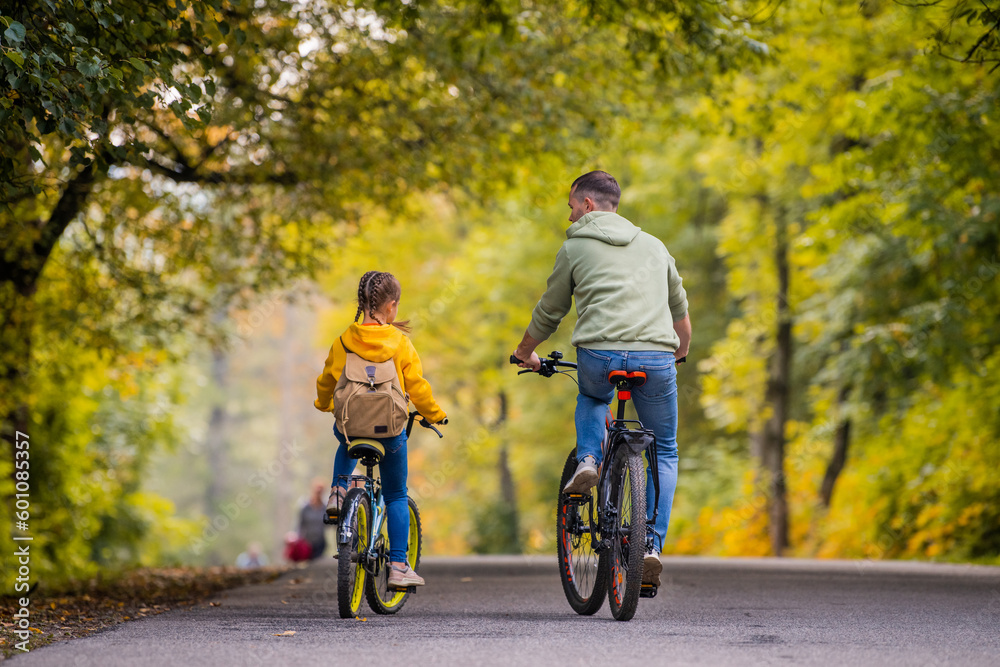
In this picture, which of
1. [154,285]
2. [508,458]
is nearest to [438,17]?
[154,285]

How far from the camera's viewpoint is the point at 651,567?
5613 mm

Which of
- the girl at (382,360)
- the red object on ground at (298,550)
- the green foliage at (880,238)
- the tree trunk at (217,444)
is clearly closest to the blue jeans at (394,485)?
the girl at (382,360)

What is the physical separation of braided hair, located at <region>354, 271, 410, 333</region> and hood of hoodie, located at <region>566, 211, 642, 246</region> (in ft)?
3.22

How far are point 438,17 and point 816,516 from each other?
1340 cm

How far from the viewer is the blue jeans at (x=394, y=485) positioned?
615cm

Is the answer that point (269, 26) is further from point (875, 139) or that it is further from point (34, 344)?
point (875, 139)

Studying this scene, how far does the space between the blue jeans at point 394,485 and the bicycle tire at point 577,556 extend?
33.5 inches

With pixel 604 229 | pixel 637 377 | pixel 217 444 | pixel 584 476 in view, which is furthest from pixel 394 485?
pixel 217 444

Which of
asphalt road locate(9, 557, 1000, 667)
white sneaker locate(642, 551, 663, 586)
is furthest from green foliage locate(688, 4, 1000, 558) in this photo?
white sneaker locate(642, 551, 663, 586)

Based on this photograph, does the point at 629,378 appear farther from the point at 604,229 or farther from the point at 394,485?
the point at 394,485

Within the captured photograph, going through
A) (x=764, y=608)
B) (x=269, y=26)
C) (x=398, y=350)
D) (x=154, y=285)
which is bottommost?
(x=764, y=608)

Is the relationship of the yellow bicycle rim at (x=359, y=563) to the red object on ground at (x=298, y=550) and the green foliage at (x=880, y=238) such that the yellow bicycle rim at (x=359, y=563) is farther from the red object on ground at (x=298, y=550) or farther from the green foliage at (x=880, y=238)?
the red object on ground at (x=298, y=550)

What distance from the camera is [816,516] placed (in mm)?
21312

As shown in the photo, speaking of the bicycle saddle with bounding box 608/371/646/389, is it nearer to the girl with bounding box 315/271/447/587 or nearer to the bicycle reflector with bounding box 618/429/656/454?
the bicycle reflector with bounding box 618/429/656/454
